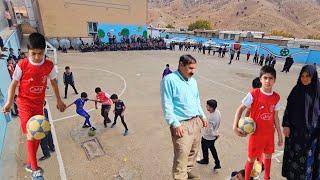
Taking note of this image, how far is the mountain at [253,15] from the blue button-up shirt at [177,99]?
10604 cm

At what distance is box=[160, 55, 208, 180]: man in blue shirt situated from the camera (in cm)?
353

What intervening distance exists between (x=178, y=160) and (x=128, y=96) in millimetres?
8316

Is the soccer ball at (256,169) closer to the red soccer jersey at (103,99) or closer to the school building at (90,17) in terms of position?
the red soccer jersey at (103,99)

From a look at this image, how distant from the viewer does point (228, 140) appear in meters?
7.38

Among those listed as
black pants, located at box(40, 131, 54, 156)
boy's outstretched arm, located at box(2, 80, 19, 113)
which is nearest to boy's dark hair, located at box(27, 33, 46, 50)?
boy's outstretched arm, located at box(2, 80, 19, 113)

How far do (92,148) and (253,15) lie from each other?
114601 millimetres

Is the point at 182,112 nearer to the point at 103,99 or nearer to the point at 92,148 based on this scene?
the point at 92,148

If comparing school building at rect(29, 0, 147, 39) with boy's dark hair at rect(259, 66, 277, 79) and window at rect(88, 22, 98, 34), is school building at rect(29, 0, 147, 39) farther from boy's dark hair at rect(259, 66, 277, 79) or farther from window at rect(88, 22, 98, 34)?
boy's dark hair at rect(259, 66, 277, 79)

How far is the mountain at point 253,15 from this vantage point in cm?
10188

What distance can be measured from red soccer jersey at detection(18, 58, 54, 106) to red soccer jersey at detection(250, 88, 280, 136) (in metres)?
3.53

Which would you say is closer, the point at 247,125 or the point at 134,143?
the point at 247,125

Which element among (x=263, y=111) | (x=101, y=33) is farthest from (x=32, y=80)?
(x=101, y=33)

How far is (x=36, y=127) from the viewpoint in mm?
3801

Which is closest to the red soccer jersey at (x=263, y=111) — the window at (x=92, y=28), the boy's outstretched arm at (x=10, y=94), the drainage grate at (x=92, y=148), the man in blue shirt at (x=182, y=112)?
the man in blue shirt at (x=182, y=112)
